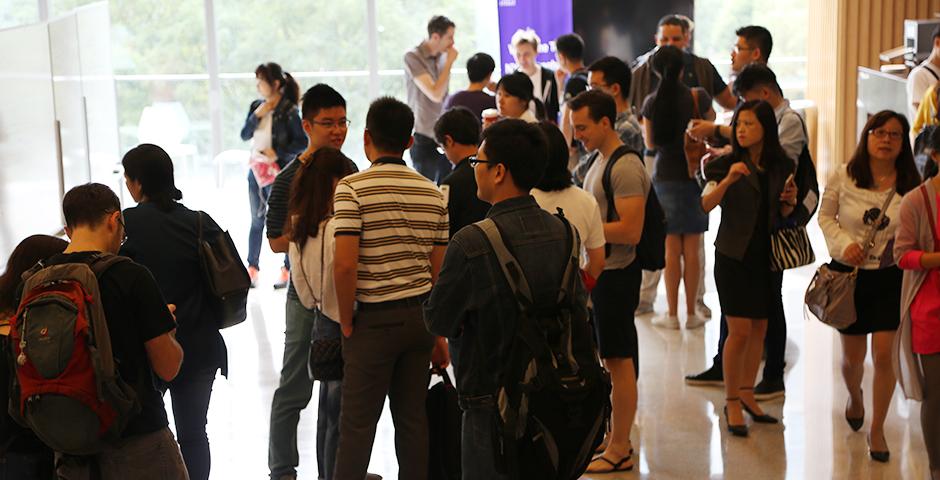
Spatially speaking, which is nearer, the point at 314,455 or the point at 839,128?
the point at 314,455

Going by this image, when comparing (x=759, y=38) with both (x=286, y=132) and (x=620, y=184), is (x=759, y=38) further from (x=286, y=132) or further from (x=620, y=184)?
(x=286, y=132)

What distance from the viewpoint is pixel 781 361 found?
19.1ft

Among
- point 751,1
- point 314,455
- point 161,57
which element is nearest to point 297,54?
point 161,57

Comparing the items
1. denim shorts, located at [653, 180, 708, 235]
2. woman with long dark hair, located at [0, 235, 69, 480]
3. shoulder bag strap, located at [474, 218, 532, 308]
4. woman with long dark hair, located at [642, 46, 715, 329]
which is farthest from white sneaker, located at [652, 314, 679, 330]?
woman with long dark hair, located at [0, 235, 69, 480]

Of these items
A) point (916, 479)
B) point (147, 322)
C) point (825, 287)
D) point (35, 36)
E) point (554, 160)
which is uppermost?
point (35, 36)

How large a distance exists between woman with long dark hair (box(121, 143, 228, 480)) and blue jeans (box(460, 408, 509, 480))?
1.06 meters

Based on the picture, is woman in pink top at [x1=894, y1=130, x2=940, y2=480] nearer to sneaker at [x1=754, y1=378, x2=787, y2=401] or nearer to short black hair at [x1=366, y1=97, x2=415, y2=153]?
sneaker at [x1=754, y1=378, x2=787, y2=401]

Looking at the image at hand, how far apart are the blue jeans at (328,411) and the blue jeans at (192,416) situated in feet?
1.34

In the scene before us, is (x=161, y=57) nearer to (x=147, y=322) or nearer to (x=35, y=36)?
(x=35, y=36)

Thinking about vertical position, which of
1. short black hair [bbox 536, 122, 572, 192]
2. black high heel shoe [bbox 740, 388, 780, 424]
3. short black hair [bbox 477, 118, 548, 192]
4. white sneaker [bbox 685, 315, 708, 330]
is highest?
short black hair [bbox 477, 118, 548, 192]

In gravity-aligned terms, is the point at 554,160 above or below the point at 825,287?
above

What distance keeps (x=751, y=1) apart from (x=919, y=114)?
274 inches

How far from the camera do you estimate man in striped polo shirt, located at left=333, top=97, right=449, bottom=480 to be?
3.85 meters

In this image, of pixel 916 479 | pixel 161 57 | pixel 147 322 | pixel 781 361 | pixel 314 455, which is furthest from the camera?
pixel 161 57
